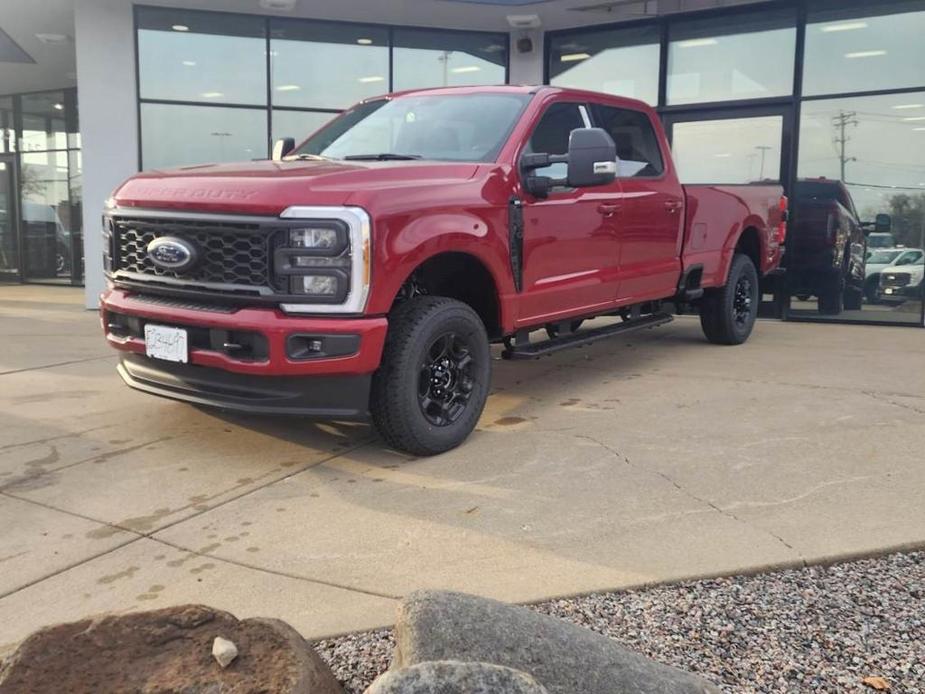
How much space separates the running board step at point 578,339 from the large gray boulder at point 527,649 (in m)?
2.92

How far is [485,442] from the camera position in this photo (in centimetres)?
460

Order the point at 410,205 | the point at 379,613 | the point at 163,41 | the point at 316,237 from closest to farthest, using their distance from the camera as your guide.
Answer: the point at 379,613, the point at 316,237, the point at 410,205, the point at 163,41

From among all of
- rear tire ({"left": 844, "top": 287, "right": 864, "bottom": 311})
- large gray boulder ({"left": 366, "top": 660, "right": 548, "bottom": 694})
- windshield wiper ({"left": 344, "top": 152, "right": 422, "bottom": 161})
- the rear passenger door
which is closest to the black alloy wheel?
windshield wiper ({"left": 344, "top": 152, "right": 422, "bottom": 161})

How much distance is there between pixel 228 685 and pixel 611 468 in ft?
8.38

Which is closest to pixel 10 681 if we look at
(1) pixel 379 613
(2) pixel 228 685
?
(2) pixel 228 685

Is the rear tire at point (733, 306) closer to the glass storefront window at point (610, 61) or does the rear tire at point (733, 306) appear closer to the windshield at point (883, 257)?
the windshield at point (883, 257)

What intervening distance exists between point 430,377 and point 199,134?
7.94 meters

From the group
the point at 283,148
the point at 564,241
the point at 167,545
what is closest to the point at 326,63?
the point at 283,148

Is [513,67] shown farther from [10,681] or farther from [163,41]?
[10,681]

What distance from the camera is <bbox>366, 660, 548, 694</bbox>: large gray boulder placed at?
5.54 ft

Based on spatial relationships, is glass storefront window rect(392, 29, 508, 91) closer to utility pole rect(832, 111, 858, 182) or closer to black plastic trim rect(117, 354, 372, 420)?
utility pole rect(832, 111, 858, 182)

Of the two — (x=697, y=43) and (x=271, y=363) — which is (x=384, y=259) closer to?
(x=271, y=363)

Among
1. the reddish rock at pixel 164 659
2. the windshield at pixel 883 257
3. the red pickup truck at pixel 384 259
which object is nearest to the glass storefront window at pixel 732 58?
the windshield at pixel 883 257

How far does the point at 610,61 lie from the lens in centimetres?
1099
